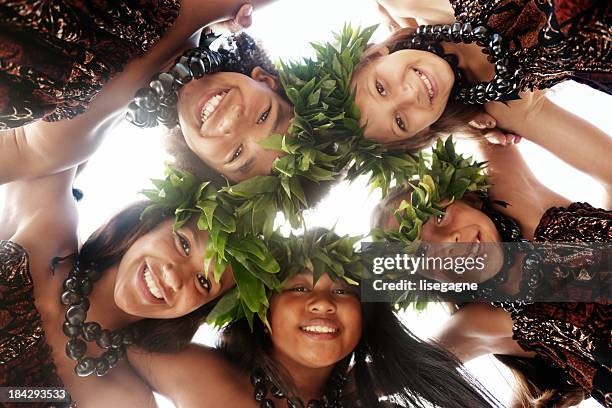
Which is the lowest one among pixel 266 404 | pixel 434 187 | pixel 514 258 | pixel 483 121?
pixel 266 404

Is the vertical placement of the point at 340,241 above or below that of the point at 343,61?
below

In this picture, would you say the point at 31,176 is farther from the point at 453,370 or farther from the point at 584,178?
the point at 584,178

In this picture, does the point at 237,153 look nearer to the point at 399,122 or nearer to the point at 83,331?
the point at 399,122

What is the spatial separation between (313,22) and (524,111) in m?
0.50

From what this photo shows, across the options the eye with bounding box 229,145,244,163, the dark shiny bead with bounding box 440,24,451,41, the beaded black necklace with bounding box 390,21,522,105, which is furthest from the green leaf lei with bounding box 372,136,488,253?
the eye with bounding box 229,145,244,163

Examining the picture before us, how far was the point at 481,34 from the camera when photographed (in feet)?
3.43

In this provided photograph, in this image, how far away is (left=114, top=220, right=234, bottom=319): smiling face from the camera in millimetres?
1132

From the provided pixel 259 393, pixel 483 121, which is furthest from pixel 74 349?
pixel 483 121

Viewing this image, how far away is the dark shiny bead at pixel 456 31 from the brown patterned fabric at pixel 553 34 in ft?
0.06

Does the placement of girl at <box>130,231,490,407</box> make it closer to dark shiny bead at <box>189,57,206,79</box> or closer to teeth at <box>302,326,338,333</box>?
teeth at <box>302,326,338,333</box>

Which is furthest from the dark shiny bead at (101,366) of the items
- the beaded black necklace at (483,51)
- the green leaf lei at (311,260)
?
the beaded black necklace at (483,51)

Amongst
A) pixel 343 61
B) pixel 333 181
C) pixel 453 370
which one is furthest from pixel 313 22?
pixel 453 370

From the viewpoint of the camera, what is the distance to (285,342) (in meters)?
1.19

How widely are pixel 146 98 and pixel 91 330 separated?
1.70 feet
